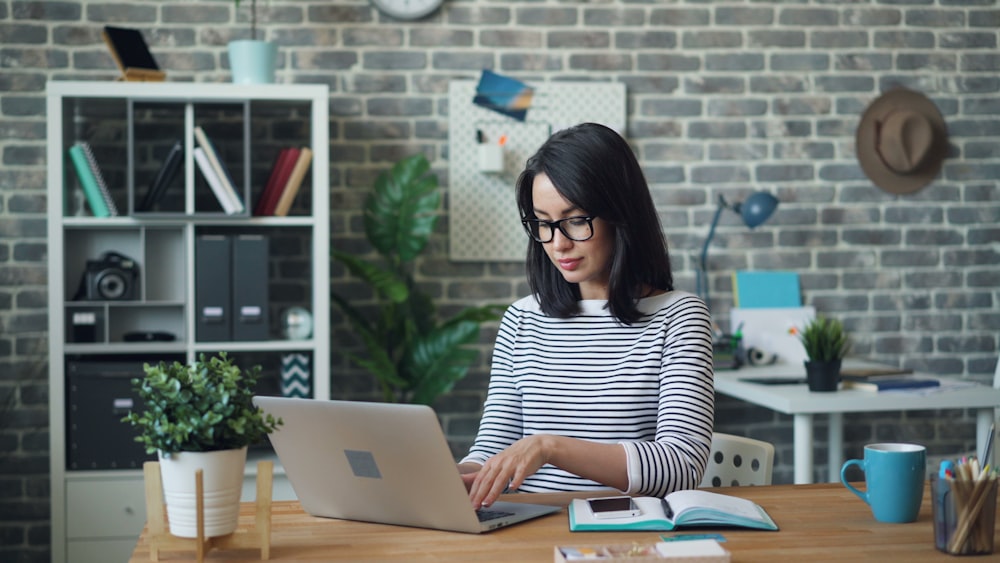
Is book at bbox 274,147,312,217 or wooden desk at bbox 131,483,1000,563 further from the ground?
book at bbox 274,147,312,217

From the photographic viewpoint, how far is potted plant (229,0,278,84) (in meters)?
3.42

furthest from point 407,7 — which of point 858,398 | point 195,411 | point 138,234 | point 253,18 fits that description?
point 195,411

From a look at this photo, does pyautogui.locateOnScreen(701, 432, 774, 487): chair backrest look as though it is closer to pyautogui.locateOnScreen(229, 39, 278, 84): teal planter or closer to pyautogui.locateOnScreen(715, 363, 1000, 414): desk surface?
pyautogui.locateOnScreen(715, 363, 1000, 414): desk surface

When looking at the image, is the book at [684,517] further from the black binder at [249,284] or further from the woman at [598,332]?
the black binder at [249,284]

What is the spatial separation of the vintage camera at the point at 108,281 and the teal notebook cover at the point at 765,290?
7.21 ft

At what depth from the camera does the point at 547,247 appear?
6.47 ft

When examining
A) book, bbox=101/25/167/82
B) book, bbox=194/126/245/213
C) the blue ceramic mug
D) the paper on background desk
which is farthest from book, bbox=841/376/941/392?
book, bbox=101/25/167/82

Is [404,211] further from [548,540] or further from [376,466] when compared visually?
[548,540]

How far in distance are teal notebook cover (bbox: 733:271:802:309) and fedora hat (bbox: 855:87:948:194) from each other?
1.77ft

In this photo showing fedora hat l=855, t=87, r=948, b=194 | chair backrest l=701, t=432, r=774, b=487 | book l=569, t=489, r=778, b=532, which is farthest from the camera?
fedora hat l=855, t=87, r=948, b=194

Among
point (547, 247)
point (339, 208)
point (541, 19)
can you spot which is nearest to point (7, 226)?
point (339, 208)

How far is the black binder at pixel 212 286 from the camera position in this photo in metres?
3.34

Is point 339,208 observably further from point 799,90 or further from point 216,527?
point 216,527

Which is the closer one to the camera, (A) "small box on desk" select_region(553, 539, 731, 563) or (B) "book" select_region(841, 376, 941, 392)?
(A) "small box on desk" select_region(553, 539, 731, 563)
